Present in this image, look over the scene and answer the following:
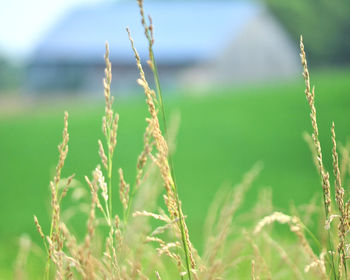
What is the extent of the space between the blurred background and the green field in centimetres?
4

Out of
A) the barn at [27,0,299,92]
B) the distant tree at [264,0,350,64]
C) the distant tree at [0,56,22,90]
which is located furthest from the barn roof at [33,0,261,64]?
the distant tree at [0,56,22,90]

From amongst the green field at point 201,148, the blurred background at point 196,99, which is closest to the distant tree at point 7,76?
the blurred background at point 196,99

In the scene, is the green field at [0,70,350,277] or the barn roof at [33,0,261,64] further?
the barn roof at [33,0,261,64]

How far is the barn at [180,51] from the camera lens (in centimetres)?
3906

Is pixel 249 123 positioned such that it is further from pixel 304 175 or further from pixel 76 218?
pixel 76 218

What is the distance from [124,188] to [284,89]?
20.6m

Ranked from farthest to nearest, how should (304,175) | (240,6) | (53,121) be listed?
(240,6) → (53,121) → (304,175)

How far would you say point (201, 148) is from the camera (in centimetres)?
1445

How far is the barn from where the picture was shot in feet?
128

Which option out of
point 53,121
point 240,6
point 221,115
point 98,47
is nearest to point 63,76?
point 98,47

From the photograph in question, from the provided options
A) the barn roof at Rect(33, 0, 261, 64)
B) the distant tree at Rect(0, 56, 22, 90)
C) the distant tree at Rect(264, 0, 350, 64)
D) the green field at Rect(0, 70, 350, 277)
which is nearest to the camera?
the green field at Rect(0, 70, 350, 277)

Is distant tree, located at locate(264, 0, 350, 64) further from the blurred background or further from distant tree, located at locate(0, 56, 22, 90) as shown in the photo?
distant tree, located at locate(0, 56, 22, 90)

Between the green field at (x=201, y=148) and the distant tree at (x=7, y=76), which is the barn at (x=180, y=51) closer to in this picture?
the distant tree at (x=7, y=76)

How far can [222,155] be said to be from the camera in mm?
13414
